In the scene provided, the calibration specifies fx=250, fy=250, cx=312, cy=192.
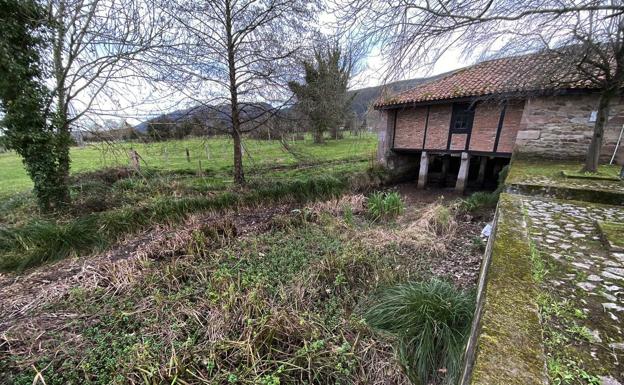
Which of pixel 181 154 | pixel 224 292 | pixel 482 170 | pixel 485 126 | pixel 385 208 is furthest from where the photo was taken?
pixel 482 170

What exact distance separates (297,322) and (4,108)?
6.08m

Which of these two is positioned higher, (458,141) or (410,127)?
(410,127)

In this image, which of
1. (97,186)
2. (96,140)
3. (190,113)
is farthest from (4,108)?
(190,113)

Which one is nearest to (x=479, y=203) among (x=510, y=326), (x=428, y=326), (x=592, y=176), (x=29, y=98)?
(x=592, y=176)

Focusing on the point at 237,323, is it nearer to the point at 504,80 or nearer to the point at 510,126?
the point at 510,126

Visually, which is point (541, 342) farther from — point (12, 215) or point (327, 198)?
point (12, 215)

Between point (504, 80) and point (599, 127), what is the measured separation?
4530 millimetres

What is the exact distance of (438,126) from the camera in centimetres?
998

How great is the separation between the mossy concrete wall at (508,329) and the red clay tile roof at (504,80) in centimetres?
410

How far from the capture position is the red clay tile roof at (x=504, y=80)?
15.5 feet

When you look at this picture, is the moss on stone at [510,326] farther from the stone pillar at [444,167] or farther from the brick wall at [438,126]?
the stone pillar at [444,167]

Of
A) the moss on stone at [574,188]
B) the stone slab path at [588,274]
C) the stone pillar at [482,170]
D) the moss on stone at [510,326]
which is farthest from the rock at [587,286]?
the stone pillar at [482,170]

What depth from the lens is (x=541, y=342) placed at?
Answer: 3.98 feet

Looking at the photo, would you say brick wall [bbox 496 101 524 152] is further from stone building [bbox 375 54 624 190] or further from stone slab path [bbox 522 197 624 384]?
stone slab path [bbox 522 197 624 384]
